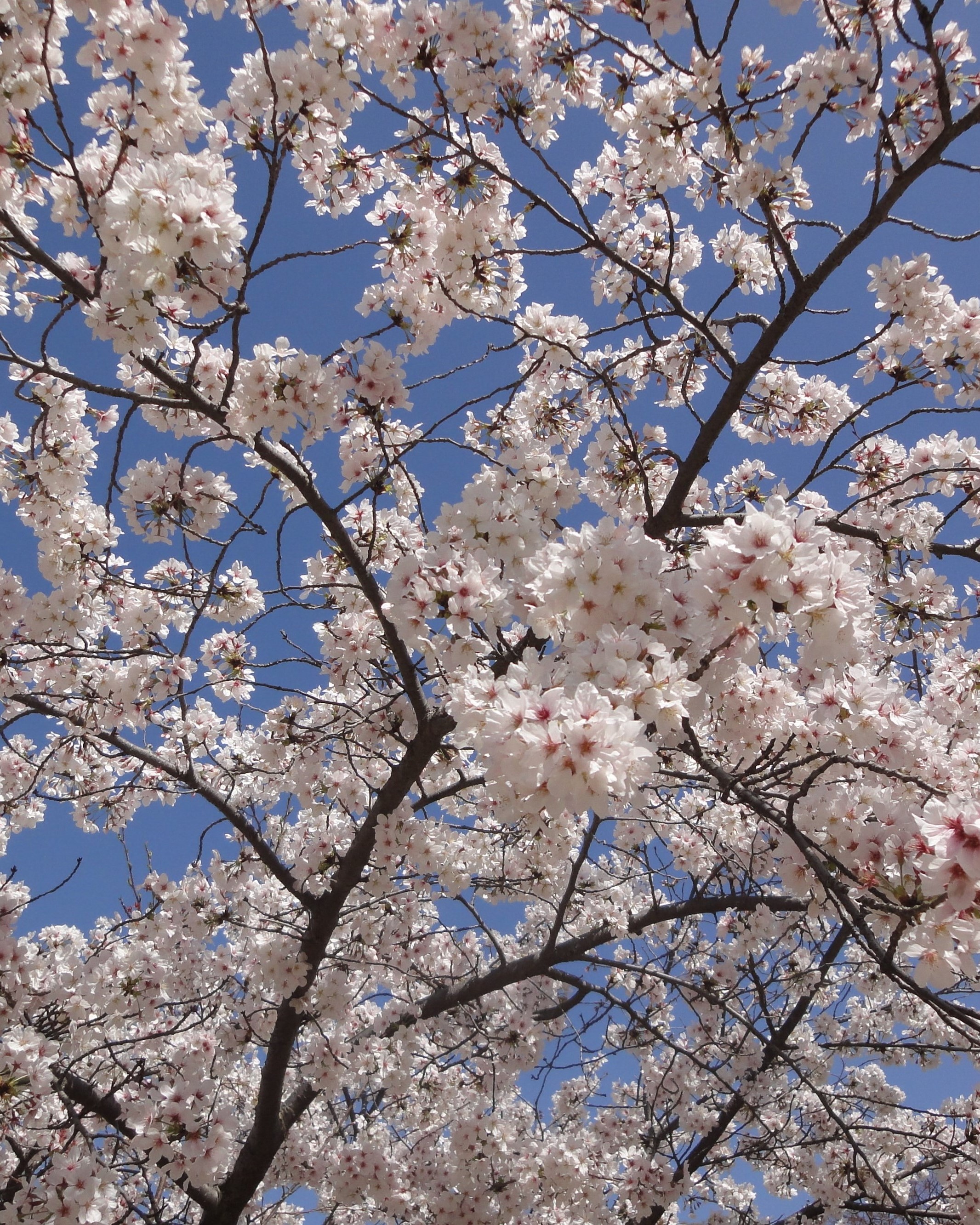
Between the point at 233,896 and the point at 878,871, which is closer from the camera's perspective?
the point at 878,871

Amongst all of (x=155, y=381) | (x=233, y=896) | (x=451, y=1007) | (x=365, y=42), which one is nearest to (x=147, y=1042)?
(x=233, y=896)

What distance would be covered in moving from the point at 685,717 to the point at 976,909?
868 mm

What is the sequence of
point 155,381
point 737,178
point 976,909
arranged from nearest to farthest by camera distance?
point 976,909 < point 737,178 < point 155,381

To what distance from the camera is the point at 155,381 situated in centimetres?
411

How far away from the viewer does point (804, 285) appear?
3717mm

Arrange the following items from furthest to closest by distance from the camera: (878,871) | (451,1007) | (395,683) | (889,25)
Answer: (451,1007) → (395,683) → (889,25) → (878,871)

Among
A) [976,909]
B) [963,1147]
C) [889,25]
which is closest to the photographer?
[976,909]

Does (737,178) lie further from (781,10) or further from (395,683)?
(395,683)

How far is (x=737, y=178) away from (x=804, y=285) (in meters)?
0.61

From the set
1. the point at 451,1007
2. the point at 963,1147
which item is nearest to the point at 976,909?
the point at 451,1007

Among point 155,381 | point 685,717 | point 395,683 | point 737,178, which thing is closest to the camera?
point 685,717

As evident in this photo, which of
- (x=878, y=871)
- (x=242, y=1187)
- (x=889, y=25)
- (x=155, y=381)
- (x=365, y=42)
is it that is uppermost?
(x=889, y=25)

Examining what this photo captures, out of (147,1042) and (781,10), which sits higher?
(781,10)

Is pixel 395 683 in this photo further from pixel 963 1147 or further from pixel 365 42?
pixel 963 1147
